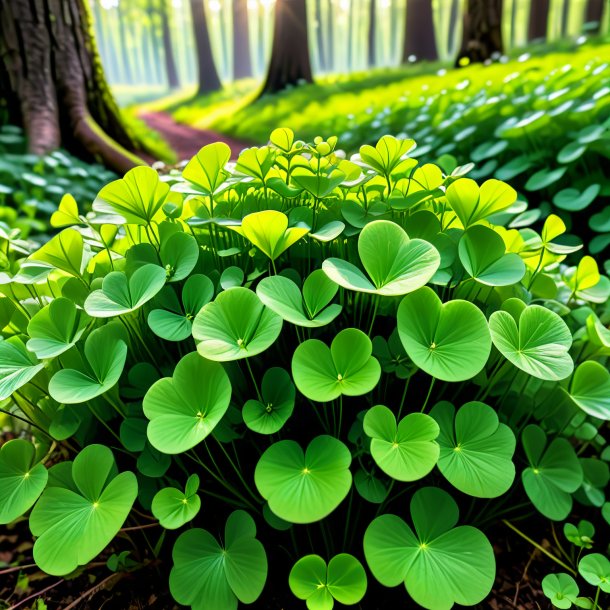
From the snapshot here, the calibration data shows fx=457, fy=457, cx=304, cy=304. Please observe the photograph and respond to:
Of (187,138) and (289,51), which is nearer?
(187,138)

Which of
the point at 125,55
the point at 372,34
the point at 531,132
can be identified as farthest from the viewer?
the point at 125,55

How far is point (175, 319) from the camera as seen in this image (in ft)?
2.28

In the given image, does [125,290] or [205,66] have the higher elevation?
[205,66]

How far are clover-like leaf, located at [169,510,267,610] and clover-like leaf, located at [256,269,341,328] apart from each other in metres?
0.31

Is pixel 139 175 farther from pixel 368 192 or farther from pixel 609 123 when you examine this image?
pixel 609 123

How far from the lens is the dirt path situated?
5.75 metres

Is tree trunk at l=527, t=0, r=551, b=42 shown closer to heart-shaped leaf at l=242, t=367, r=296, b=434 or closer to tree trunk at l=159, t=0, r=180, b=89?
heart-shaped leaf at l=242, t=367, r=296, b=434

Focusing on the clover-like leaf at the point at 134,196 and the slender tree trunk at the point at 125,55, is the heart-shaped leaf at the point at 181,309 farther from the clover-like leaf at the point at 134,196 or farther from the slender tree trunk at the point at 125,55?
the slender tree trunk at the point at 125,55

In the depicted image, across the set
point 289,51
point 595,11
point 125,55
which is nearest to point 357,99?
point 289,51

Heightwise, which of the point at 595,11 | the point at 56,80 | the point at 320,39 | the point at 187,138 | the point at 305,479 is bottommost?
the point at 187,138

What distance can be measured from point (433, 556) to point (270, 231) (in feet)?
1.63

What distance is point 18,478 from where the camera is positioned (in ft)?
2.25

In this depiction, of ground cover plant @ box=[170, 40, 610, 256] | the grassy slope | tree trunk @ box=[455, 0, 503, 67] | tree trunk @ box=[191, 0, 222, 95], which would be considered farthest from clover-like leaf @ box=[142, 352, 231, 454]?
tree trunk @ box=[191, 0, 222, 95]

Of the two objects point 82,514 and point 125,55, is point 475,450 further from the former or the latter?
point 125,55
